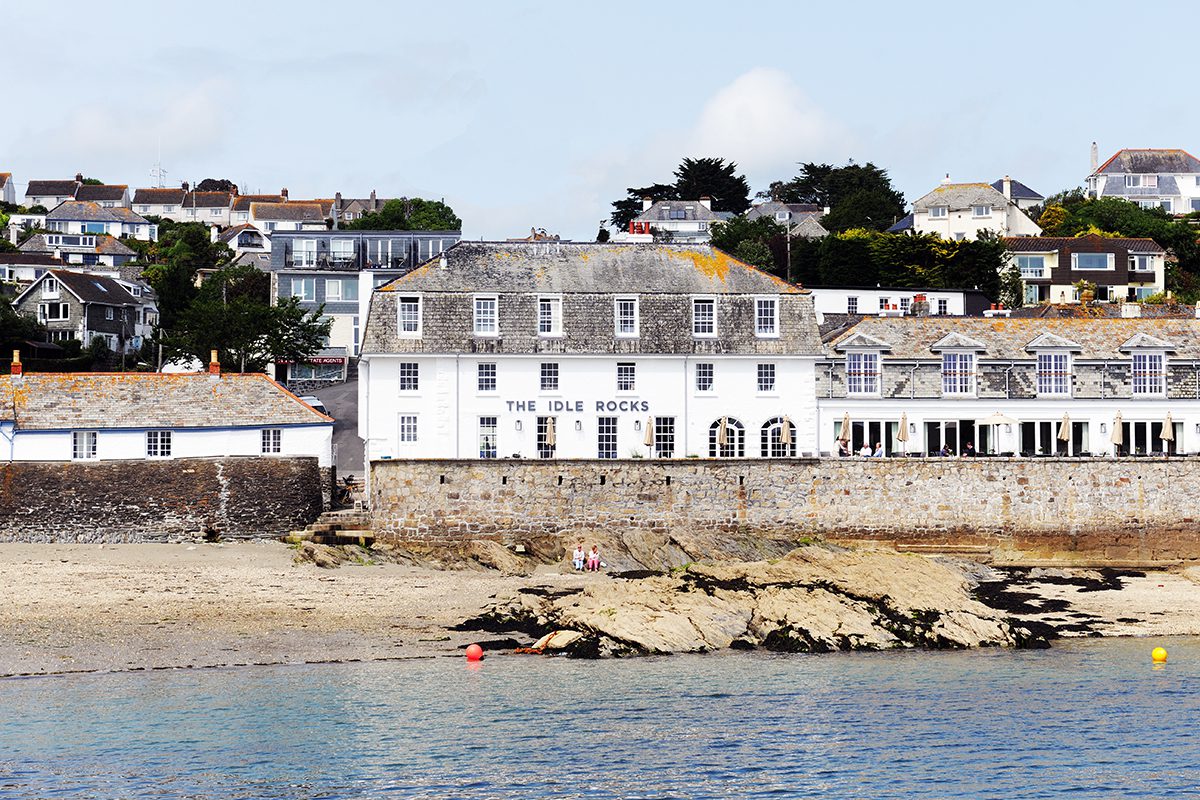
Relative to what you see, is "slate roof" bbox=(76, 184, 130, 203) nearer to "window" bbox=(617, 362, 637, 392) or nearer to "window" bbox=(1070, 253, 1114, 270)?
"window" bbox=(1070, 253, 1114, 270)

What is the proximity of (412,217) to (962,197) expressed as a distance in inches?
1650

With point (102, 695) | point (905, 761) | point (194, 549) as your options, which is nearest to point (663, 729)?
point (905, 761)

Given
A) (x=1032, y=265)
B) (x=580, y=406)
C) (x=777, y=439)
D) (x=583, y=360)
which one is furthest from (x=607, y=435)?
(x=1032, y=265)

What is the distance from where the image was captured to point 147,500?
5003 cm

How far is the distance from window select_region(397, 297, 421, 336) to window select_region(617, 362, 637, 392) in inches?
260

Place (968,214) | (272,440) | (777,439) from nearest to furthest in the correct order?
(272,440)
(777,439)
(968,214)

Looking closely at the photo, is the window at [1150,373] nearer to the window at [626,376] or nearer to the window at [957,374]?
the window at [957,374]

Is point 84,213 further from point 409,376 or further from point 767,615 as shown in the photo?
point 767,615

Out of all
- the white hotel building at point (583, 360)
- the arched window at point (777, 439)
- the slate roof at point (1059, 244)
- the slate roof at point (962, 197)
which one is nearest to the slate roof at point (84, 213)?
the slate roof at point (962, 197)

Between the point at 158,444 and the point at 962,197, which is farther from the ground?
the point at 962,197

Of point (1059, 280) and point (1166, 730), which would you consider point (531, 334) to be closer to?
point (1166, 730)

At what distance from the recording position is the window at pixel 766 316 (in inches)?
2141

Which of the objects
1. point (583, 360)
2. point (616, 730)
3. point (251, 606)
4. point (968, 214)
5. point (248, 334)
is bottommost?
point (616, 730)

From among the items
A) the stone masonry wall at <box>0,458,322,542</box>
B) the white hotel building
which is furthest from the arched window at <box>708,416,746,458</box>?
the stone masonry wall at <box>0,458,322,542</box>
